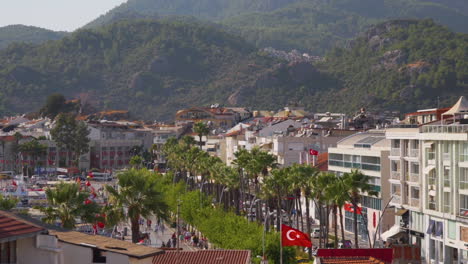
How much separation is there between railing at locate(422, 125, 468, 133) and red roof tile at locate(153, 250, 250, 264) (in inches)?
790

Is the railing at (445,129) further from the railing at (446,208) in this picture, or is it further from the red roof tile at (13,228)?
the red roof tile at (13,228)

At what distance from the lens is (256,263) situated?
5862 centimetres

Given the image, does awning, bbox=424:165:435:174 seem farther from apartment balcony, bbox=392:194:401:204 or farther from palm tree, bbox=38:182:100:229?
palm tree, bbox=38:182:100:229

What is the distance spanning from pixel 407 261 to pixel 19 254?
107 ft

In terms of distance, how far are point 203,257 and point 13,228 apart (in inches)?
875

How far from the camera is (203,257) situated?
146 feet

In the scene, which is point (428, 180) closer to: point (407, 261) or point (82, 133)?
point (407, 261)

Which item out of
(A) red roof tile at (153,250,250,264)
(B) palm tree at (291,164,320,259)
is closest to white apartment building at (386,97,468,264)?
(B) palm tree at (291,164,320,259)

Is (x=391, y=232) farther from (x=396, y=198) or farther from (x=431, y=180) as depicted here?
(x=431, y=180)

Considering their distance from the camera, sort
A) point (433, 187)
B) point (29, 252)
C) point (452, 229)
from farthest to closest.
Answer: point (433, 187), point (452, 229), point (29, 252)

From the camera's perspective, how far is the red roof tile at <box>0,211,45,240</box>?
22.3 metres

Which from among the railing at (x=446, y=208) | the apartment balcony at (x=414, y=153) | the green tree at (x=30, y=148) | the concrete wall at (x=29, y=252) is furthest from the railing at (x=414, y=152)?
the green tree at (x=30, y=148)

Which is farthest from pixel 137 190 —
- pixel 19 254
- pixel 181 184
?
pixel 181 184

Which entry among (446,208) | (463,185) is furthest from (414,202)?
(463,185)
